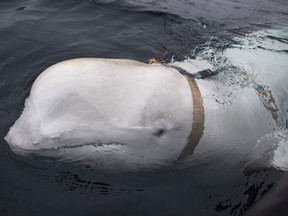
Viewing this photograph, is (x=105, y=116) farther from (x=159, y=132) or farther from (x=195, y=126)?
(x=195, y=126)

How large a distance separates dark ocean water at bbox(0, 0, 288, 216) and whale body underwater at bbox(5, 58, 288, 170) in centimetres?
26

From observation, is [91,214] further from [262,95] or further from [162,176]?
[262,95]

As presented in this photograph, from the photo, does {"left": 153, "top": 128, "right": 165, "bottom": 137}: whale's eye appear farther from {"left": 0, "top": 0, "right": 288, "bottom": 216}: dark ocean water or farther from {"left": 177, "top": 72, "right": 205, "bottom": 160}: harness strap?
{"left": 0, "top": 0, "right": 288, "bottom": 216}: dark ocean water

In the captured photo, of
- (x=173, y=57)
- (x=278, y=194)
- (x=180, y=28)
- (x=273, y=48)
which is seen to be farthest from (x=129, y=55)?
(x=278, y=194)

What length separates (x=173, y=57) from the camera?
560 centimetres

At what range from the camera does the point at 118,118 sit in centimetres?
301

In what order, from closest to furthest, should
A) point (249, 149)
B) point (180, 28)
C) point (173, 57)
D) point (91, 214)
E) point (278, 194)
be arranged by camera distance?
point (278, 194) → point (91, 214) → point (249, 149) → point (173, 57) → point (180, 28)

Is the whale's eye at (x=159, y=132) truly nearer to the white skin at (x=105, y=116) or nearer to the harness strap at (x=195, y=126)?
the white skin at (x=105, y=116)

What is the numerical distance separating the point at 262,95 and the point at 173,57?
1.87m

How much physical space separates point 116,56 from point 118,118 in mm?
2940

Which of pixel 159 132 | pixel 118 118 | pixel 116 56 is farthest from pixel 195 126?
pixel 116 56

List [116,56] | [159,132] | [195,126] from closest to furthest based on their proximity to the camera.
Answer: [159,132], [195,126], [116,56]

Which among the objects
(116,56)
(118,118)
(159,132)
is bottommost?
(116,56)

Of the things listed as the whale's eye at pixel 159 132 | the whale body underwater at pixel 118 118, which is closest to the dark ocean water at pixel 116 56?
the whale body underwater at pixel 118 118
